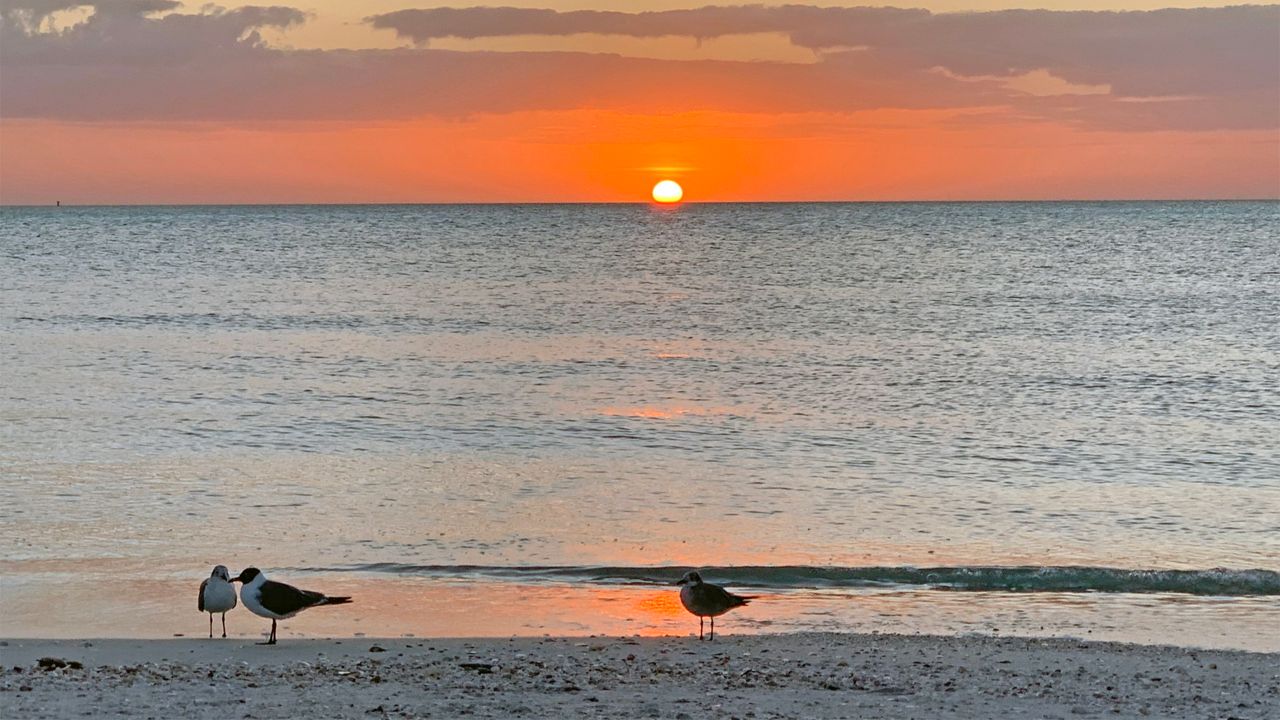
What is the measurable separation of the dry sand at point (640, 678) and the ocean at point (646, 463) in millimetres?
1129

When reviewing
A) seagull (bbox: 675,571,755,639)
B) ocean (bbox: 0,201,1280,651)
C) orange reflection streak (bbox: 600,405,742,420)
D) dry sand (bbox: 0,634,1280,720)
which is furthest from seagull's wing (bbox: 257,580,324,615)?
orange reflection streak (bbox: 600,405,742,420)

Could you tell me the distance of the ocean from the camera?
45.4ft

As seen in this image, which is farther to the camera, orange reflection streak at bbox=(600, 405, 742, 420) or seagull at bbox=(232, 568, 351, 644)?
orange reflection streak at bbox=(600, 405, 742, 420)

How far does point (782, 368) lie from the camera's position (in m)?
32.7

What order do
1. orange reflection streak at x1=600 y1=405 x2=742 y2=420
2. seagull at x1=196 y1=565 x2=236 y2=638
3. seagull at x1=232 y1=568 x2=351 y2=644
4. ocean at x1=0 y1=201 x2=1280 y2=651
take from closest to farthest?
1. seagull at x1=232 y1=568 x2=351 y2=644
2. seagull at x1=196 y1=565 x2=236 y2=638
3. ocean at x1=0 y1=201 x2=1280 y2=651
4. orange reflection streak at x1=600 y1=405 x2=742 y2=420

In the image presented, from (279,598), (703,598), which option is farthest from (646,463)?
(279,598)

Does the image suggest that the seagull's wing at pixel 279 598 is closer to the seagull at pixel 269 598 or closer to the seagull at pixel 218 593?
the seagull at pixel 269 598

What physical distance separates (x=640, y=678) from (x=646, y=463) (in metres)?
10.3

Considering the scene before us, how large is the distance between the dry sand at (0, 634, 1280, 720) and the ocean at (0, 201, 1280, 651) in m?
1.13

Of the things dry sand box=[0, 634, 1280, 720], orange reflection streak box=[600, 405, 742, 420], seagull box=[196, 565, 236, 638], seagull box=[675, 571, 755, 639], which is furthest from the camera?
orange reflection streak box=[600, 405, 742, 420]

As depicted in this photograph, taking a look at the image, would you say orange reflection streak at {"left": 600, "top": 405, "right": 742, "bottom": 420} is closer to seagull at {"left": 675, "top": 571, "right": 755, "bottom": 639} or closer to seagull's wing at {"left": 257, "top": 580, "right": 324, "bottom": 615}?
seagull at {"left": 675, "top": 571, "right": 755, "bottom": 639}

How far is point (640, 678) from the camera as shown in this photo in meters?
10.2

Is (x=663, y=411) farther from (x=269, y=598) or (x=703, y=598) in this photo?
(x=269, y=598)

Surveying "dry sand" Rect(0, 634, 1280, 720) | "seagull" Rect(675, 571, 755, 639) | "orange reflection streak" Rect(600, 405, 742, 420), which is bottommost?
"dry sand" Rect(0, 634, 1280, 720)
